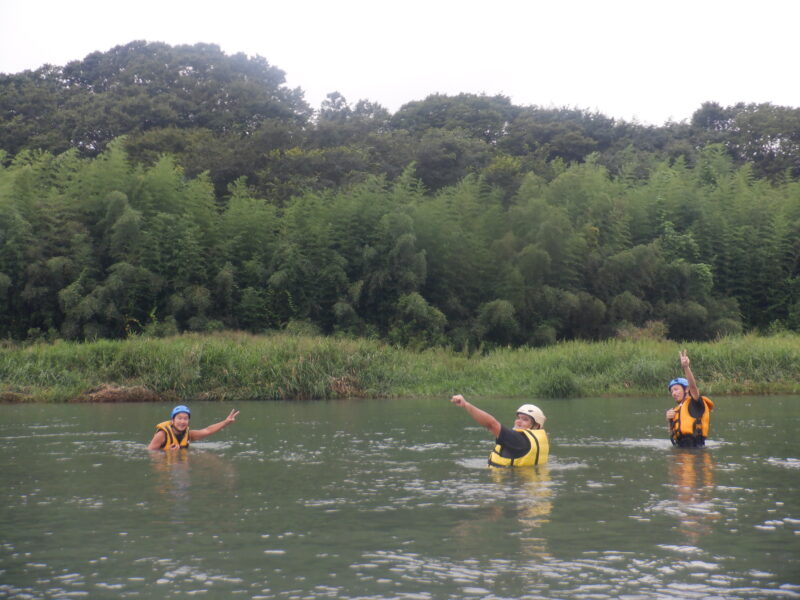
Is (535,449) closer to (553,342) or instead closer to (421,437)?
(421,437)

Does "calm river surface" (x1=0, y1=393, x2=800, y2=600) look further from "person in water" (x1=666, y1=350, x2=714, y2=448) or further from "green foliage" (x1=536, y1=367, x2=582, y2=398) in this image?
"green foliage" (x1=536, y1=367, x2=582, y2=398)

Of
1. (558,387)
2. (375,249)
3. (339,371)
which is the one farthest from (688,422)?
(375,249)

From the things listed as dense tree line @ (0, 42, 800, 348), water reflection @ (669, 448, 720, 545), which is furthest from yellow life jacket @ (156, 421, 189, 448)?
dense tree line @ (0, 42, 800, 348)

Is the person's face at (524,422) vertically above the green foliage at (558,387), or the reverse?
the person's face at (524,422)

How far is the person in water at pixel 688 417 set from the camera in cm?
1335

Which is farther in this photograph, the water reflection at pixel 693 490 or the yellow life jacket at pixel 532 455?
the yellow life jacket at pixel 532 455

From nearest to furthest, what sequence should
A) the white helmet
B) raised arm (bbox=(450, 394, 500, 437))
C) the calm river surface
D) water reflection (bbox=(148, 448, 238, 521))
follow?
the calm river surface < raised arm (bbox=(450, 394, 500, 437)) < water reflection (bbox=(148, 448, 238, 521)) < the white helmet

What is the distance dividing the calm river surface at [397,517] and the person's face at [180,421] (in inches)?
17.8

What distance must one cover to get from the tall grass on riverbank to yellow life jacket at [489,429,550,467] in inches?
481

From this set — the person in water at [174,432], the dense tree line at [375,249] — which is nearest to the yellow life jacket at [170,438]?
the person in water at [174,432]

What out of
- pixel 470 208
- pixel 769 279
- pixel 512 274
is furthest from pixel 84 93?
pixel 769 279

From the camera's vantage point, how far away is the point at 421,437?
49.7 ft

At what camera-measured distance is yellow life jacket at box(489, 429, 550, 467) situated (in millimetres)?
11305

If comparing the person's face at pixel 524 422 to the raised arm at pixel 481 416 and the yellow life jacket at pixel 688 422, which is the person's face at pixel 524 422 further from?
the yellow life jacket at pixel 688 422
